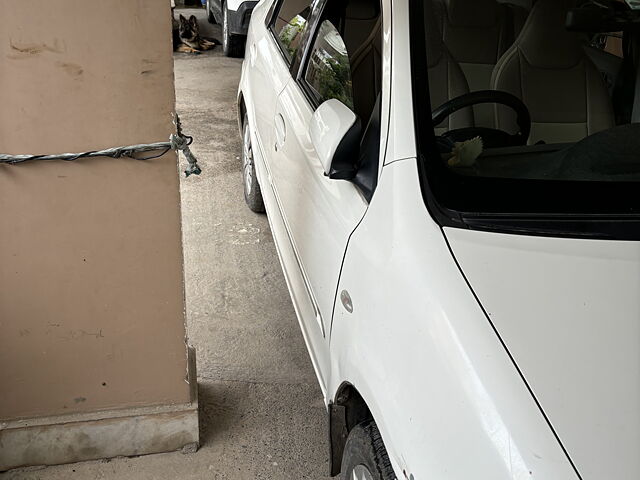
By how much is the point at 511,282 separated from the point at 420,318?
0.65 ft

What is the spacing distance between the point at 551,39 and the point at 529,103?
1.23ft

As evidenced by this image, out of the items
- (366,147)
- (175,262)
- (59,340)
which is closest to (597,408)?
(366,147)

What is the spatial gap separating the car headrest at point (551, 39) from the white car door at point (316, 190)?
24.2 inches

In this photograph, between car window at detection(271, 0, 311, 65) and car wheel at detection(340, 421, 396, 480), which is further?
car window at detection(271, 0, 311, 65)

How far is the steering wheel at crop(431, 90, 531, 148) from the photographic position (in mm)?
1925

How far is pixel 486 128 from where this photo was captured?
6.66 feet


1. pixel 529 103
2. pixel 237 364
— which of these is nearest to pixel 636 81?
pixel 529 103

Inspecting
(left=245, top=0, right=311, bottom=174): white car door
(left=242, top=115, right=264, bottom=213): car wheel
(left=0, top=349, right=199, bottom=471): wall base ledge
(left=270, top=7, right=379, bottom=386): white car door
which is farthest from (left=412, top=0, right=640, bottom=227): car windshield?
(left=242, top=115, right=264, bottom=213): car wheel

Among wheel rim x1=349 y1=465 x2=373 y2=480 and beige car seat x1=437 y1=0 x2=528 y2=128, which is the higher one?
beige car seat x1=437 y1=0 x2=528 y2=128

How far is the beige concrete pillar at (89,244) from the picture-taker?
1.83 m

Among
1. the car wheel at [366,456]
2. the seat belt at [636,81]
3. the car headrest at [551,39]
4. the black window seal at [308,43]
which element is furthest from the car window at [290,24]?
the car wheel at [366,456]

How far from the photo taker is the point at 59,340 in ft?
7.22

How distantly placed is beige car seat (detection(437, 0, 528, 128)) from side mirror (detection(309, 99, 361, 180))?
0.61 meters

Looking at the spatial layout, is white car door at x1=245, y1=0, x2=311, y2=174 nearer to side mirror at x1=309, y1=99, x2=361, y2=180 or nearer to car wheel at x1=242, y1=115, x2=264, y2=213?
car wheel at x1=242, y1=115, x2=264, y2=213
